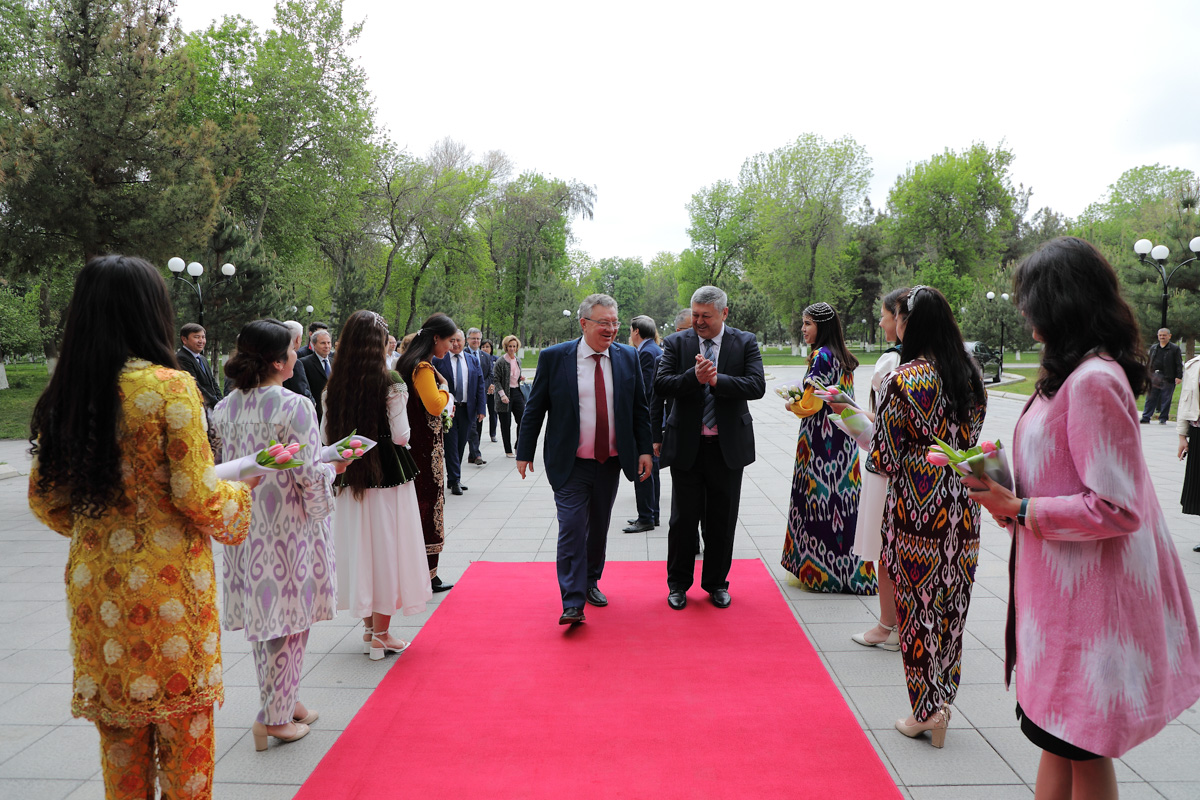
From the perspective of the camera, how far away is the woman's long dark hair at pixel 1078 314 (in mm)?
1941

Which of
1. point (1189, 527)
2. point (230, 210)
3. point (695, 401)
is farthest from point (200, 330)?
point (230, 210)

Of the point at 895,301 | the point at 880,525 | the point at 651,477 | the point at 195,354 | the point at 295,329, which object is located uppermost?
the point at 895,301

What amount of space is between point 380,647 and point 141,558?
7.97ft

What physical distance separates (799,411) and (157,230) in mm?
18185

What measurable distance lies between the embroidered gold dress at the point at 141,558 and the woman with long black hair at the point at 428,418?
2807mm

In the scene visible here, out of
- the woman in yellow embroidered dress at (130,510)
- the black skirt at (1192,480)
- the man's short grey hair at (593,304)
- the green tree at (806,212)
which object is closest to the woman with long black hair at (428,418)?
the man's short grey hair at (593,304)

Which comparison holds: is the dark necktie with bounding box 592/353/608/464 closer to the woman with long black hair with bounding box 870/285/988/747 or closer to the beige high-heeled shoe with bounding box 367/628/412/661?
the beige high-heeled shoe with bounding box 367/628/412/661

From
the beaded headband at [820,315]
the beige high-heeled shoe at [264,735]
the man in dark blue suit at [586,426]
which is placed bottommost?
the beige high-heeled shoe at [264,735]

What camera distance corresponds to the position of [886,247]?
5478cm

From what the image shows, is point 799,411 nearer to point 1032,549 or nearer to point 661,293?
point 1032,549

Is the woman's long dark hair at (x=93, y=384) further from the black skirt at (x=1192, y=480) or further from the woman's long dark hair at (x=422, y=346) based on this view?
the black skirt at (x=1192, y=480)

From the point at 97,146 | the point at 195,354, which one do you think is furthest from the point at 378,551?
the point at 97,146

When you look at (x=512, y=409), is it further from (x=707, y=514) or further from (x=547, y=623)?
(x=547, y=623)

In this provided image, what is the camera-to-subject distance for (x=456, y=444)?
29.8ft
